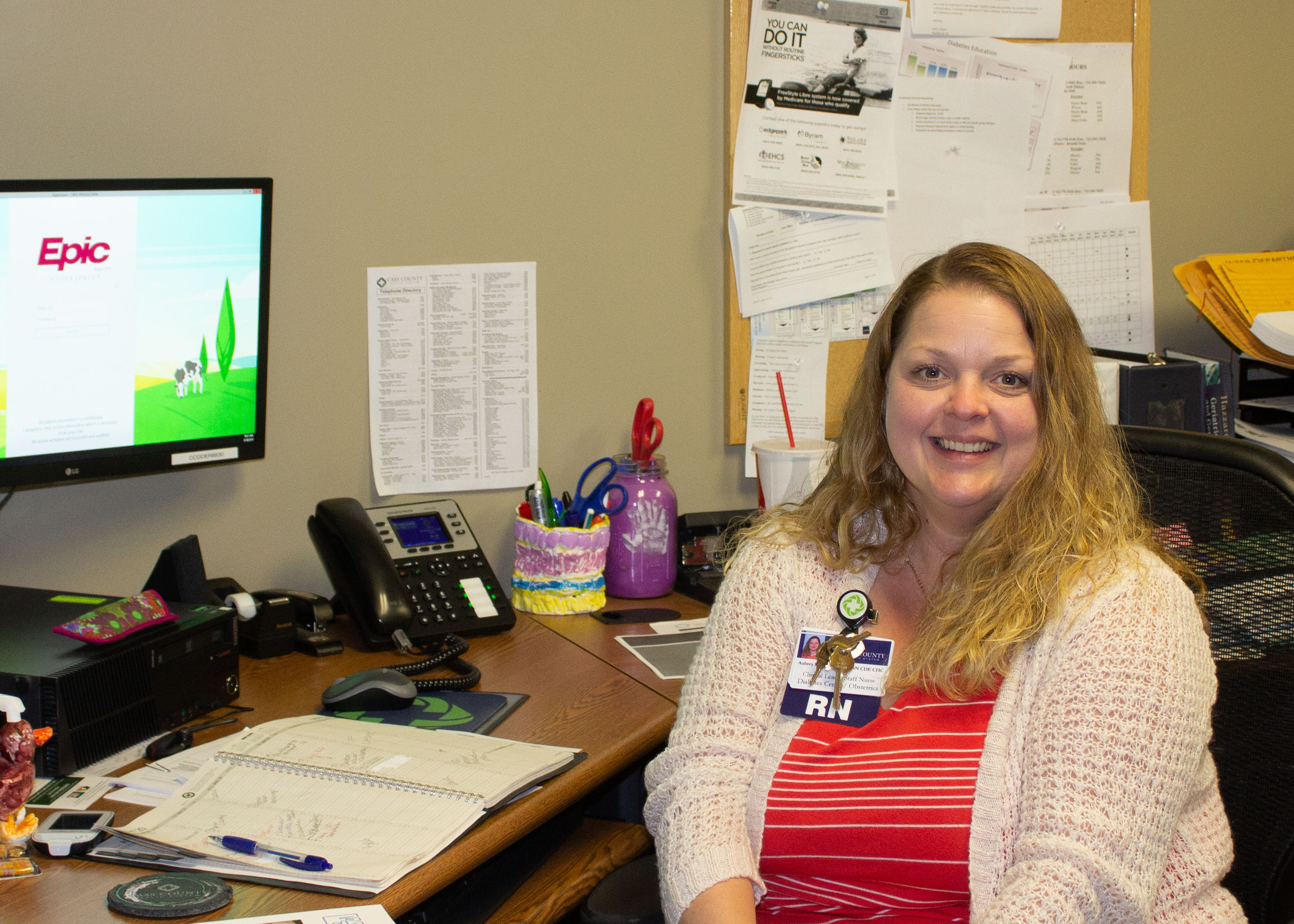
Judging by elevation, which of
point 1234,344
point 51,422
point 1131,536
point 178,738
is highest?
point 1234,344

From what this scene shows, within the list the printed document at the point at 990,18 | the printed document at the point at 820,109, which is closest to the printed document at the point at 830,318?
the printed document at the point at 820,109

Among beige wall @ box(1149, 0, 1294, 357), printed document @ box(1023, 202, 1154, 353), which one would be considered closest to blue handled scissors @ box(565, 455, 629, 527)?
printed document @ box(1023, 202, 1154, 353)

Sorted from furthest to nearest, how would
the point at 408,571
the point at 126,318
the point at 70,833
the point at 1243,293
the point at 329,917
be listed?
the point at 1243,293 < the point at 408,571 < the point at 126,318 < the point at 70,833 < the point at 329,917

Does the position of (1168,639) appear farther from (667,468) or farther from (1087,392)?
(667,468)

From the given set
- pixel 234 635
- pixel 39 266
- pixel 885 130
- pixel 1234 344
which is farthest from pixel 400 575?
pixel 1234 344

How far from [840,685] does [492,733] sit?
384 mm

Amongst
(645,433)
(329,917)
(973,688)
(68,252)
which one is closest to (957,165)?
(645,433)

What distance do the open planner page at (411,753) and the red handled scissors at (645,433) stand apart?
30.1 inches

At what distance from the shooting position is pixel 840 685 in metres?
1.23

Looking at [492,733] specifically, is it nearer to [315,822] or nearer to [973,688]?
[315,822]

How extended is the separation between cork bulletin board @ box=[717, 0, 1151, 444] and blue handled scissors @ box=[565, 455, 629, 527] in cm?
31

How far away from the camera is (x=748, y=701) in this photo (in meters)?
1.25

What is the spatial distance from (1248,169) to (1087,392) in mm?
1588

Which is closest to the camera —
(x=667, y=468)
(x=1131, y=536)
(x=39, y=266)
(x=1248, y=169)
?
(x=1131, y=536)
